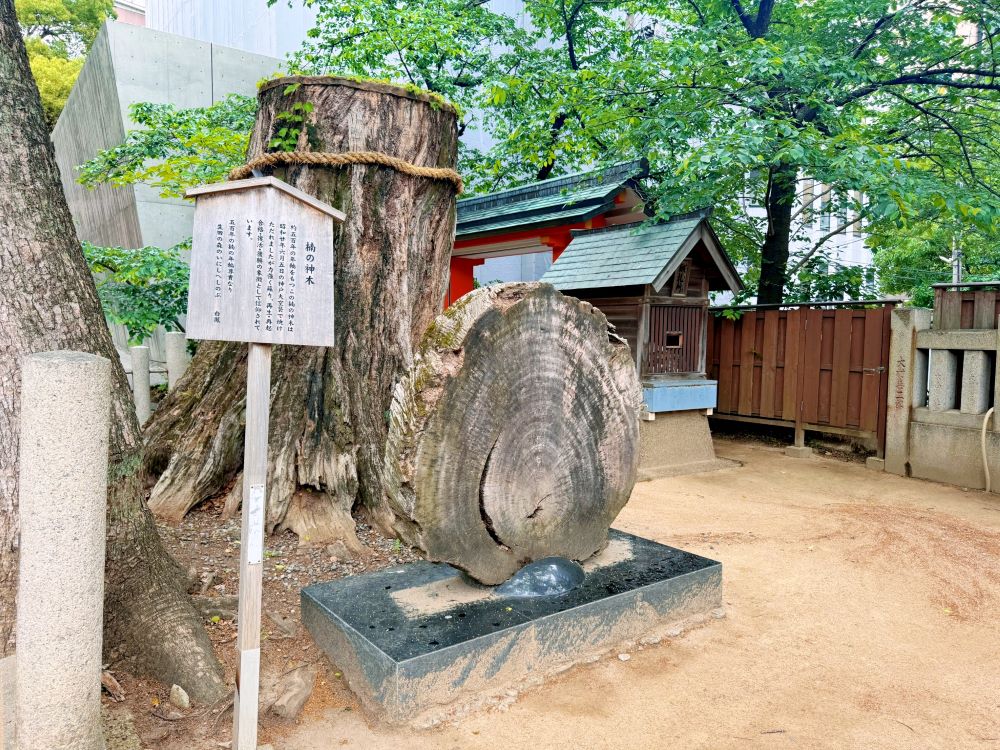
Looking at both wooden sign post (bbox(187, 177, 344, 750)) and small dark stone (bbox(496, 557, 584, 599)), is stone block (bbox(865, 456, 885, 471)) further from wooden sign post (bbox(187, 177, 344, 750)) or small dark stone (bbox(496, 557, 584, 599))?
wooden sign post (bbox(187, 177, 344, 750))

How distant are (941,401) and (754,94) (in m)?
3.86

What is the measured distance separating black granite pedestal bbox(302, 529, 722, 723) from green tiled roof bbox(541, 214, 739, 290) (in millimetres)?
4035

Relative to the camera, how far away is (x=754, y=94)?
7.79 meters

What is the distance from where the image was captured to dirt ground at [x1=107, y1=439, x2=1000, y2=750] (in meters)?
2.50

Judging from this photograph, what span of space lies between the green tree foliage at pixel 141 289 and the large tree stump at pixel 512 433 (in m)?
5.34

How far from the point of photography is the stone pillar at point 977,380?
657 cm

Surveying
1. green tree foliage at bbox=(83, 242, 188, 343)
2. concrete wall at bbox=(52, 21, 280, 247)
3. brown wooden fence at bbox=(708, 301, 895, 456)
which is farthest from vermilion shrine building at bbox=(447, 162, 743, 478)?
concrete wall at bbox=(52, 21, 280, 247)

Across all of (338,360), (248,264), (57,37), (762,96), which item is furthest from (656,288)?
(57,37)

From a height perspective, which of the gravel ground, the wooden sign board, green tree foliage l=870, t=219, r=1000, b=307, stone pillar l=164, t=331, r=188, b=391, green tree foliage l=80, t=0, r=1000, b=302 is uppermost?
green tree foliage l=80, t=0, r=1000, b=302

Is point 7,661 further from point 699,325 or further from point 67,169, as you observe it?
point 67,169

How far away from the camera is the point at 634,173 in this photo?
8664 millimetres

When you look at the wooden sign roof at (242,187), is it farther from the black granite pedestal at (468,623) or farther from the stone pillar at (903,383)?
the stone pillar at (903,383)

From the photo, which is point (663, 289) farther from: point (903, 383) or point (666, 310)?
point (903, 383)

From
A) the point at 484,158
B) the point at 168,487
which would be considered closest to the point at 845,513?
the point at 168,487
